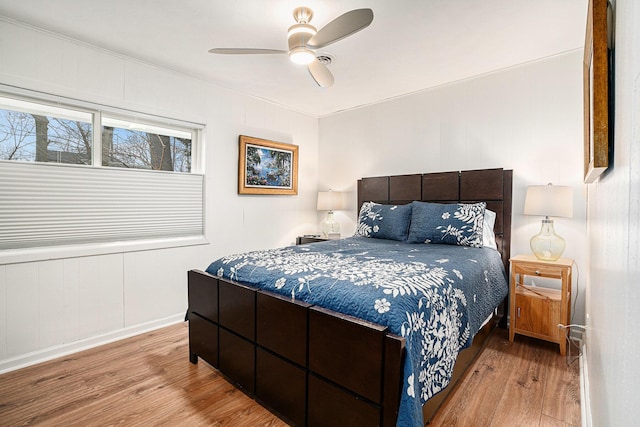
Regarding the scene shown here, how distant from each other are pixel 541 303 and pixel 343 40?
2.64m

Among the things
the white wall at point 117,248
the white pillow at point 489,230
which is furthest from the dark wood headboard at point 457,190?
the white wall at point 117,248

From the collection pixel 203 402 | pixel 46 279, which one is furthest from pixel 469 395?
pixel 46 279

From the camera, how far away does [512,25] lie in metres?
2.32

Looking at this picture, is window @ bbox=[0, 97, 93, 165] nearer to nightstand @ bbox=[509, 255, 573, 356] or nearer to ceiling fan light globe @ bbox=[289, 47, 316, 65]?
ceiling fan light globe @ bbox=[289, 47, 316, 65]

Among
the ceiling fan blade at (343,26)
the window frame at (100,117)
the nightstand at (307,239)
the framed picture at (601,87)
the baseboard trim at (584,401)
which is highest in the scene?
the ceiling fan blade at (343,26)

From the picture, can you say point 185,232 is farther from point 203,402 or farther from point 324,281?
point 324,281

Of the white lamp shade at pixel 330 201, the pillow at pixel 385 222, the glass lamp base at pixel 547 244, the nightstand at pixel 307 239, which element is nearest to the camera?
the glass lamp base at pixel 547 244

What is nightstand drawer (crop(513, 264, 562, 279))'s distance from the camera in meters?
2.50

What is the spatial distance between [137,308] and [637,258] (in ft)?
11.1

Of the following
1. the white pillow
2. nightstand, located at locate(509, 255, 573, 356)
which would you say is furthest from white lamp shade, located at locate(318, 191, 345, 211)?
nightstand, located at locate(509, 255, 573, 356)

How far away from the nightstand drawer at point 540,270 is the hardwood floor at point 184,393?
611 mm

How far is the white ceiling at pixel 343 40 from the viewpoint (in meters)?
2.11

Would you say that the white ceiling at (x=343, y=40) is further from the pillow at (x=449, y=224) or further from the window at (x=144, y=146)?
the pillow at (x=449, y=224)

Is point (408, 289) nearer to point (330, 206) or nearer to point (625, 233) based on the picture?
point (625, 233)
